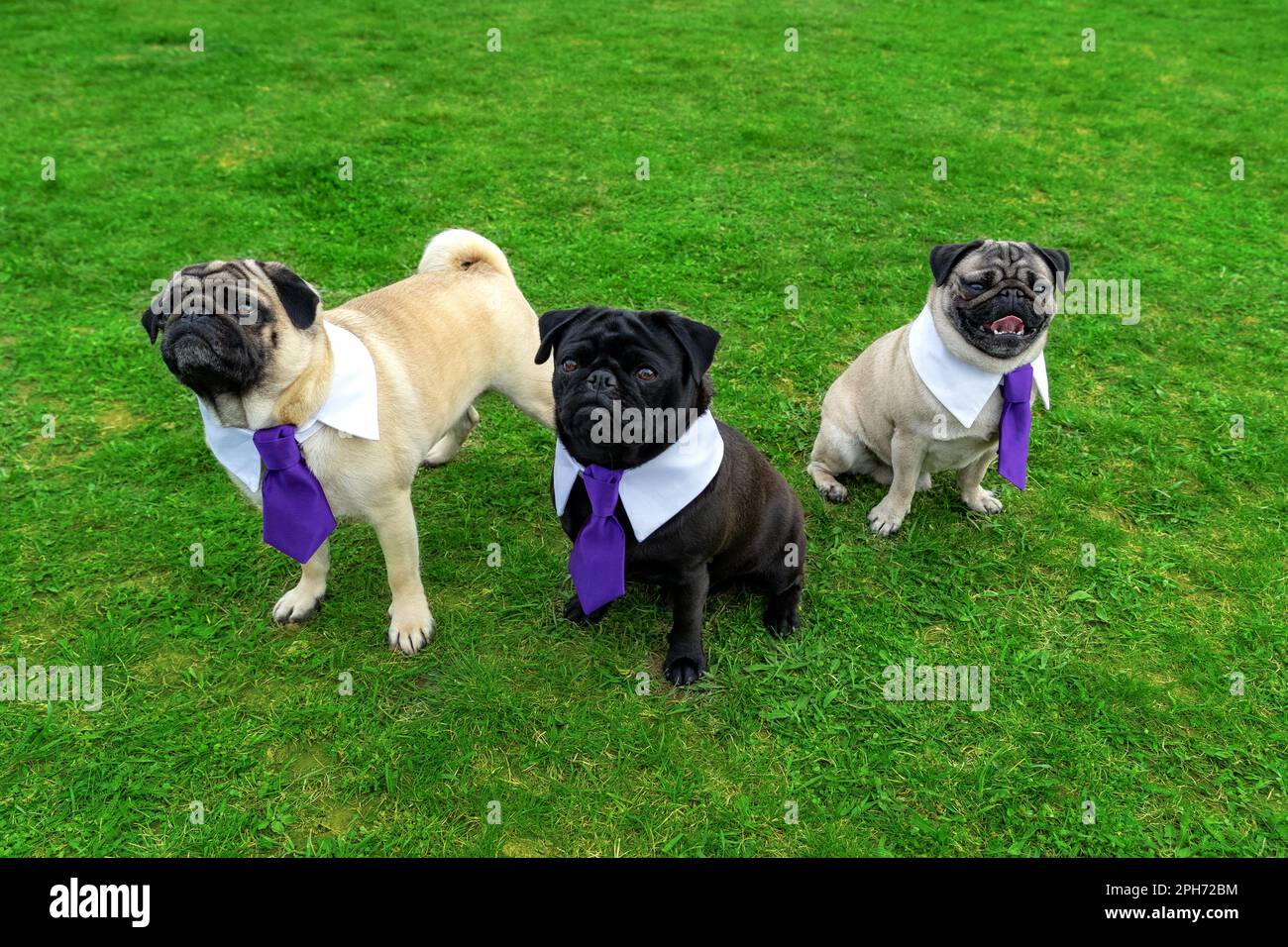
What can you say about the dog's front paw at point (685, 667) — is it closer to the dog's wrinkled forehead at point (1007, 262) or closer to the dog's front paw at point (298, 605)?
the dog's front paw at point (298, 605)

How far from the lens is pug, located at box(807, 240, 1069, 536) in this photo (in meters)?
3.84

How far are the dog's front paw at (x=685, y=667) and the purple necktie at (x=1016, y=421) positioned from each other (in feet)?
6.15

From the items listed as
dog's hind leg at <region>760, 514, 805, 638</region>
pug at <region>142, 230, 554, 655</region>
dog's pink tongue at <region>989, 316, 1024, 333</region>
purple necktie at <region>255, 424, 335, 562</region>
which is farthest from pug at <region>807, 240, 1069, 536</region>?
purple necktie at <region>255, 424, 335, 562</region>

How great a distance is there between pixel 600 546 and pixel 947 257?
88.3 inches

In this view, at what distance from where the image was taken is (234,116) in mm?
9531

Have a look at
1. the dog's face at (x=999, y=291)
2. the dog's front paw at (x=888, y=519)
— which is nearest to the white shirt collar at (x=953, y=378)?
the dog's face at (x=999, y=291)

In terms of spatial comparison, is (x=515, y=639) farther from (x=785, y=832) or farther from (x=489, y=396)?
(x=489, y=396)

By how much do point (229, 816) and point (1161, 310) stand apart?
7.30 metres

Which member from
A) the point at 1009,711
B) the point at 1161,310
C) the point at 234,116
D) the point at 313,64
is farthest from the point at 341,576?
the point at 313,64

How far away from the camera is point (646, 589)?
4242mm

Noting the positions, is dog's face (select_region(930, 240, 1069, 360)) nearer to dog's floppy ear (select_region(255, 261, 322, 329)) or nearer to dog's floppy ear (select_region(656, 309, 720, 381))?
dog's floppy ear (select_region(656, 309, 720, 381))

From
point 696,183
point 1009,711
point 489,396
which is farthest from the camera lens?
point 696,183
